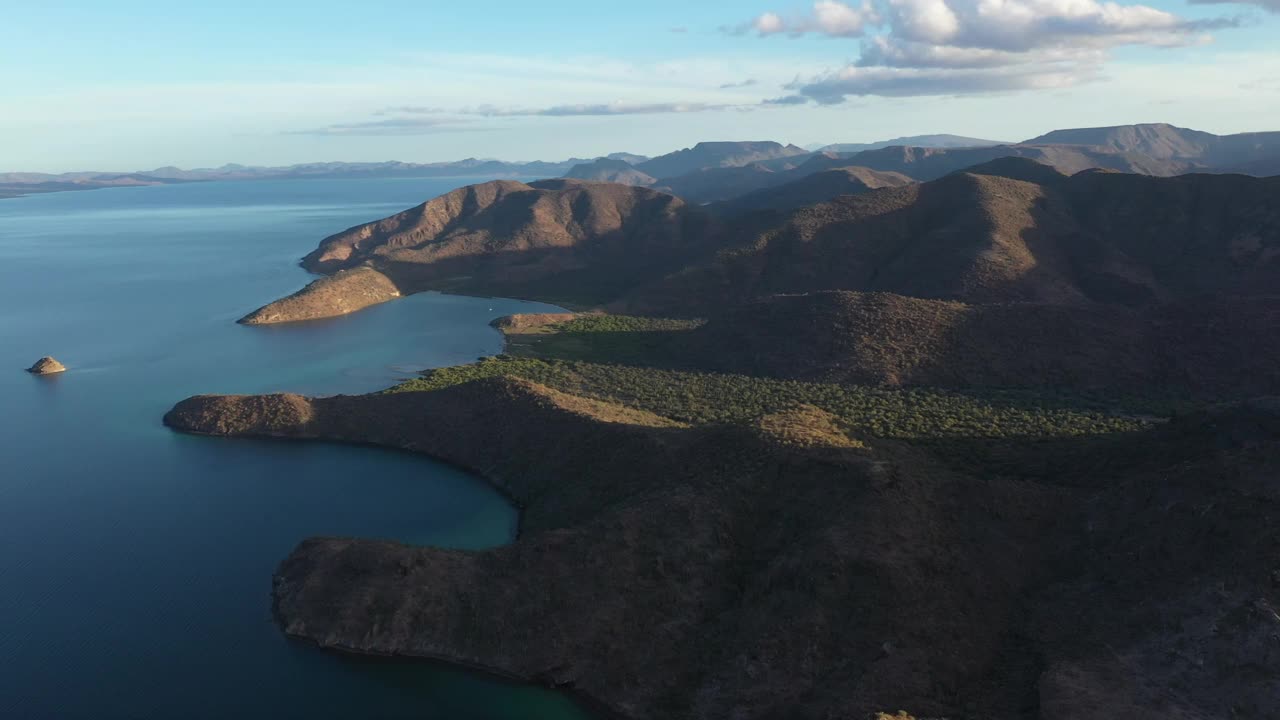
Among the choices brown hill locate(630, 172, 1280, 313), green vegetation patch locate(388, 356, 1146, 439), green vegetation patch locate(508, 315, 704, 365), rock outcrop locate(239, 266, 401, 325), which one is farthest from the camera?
rock outcrop locate(239, 266, 401, 325)

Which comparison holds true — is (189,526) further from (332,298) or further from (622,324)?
(332,298)

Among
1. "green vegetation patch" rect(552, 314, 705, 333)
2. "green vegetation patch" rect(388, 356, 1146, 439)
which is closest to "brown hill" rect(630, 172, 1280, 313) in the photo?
"green vegetation patch" rect(552, 314, 705, 333)

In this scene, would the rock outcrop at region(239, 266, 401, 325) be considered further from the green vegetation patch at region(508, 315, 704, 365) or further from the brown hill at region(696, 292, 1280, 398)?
the brown hill at region(696, 292, 1280, 398)

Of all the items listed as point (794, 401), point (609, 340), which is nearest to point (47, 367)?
point (609, 340)

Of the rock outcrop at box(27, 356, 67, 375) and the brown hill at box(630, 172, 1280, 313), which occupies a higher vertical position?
the brown hill at box(630, 172, 1280, 313)

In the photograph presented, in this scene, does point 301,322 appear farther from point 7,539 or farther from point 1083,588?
point 1083,588

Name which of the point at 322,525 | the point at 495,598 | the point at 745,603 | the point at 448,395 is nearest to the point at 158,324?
the point at 448,395

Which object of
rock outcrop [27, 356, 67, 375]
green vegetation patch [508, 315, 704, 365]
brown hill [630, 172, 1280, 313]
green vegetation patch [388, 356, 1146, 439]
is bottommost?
green vegetation patch [388, 356, 1146, 439]
